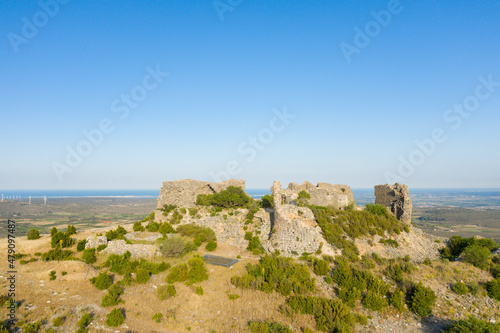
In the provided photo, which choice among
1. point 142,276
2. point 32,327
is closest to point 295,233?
point 142,276

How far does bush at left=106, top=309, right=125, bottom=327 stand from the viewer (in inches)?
426

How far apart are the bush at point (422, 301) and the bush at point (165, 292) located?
1227 cm

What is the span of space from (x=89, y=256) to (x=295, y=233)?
15332mm

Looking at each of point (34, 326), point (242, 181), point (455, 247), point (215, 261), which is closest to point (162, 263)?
point (215, 261)

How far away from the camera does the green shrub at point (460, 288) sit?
13.2 metres

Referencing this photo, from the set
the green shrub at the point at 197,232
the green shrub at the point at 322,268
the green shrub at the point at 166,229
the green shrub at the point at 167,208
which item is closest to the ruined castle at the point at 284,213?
the green shrub at the point at 167,208

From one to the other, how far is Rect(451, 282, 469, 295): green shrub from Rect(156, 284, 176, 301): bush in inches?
592

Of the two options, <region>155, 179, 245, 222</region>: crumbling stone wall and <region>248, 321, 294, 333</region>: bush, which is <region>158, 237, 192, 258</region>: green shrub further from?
<region>248, 321, 294, 333</region>: bush

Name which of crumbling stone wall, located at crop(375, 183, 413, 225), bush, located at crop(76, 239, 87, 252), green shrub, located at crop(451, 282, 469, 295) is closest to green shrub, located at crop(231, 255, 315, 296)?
green shrub, located at crop(451, 282, 469, 295)

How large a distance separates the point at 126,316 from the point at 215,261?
688cm

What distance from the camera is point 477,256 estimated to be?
1617cm

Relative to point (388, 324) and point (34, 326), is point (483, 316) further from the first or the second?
point (34, 326)

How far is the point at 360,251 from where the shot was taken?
62.4ft

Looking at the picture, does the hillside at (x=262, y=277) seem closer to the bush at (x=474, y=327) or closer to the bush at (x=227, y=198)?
the bush at (x=474, y=327)
